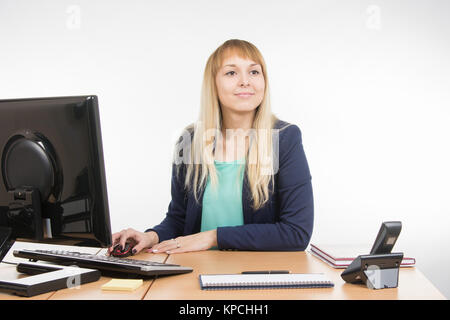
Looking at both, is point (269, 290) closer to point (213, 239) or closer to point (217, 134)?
point (213, 239)

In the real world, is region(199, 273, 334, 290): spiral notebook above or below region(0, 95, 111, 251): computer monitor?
below

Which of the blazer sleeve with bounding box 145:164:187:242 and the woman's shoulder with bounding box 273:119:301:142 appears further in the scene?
the blazer sleeve with bounding box 145:164:187:242

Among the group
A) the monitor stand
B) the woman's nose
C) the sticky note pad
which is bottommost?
the sticky note pad

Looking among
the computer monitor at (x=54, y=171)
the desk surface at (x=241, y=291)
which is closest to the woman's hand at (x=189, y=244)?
the desk surface at (x=241, y=291)

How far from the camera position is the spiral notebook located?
114 centimetres

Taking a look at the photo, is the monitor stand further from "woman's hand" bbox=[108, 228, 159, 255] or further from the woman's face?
the woman's face

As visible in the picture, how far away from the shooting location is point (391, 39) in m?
3.35

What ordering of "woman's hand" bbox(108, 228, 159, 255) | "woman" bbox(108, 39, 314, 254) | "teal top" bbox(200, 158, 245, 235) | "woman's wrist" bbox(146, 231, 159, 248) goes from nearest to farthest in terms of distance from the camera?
"woman's hand" bbox(108, 228, 159, 255)
"woman's wrist" bbox(146, 231, 159, 248)
"woman" bbox(108, 39, 314, 254)
"teal top" bbox(200, 158, 245, 235)

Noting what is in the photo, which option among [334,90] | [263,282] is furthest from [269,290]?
[334,90]

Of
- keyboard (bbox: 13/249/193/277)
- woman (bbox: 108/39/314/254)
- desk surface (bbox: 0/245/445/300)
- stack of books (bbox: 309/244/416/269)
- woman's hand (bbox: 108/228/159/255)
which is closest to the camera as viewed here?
desk surface (bbox: 0/245/445/300)

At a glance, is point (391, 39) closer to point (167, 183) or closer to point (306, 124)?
point (306, 124)

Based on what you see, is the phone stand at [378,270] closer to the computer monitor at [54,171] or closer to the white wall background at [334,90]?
the computer monitor at [54,171]

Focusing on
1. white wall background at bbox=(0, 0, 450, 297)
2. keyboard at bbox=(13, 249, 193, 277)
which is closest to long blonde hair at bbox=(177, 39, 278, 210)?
keyboard at bbox=(13, 249, 193, 277)

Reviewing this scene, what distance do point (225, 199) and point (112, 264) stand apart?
2.76 ft
